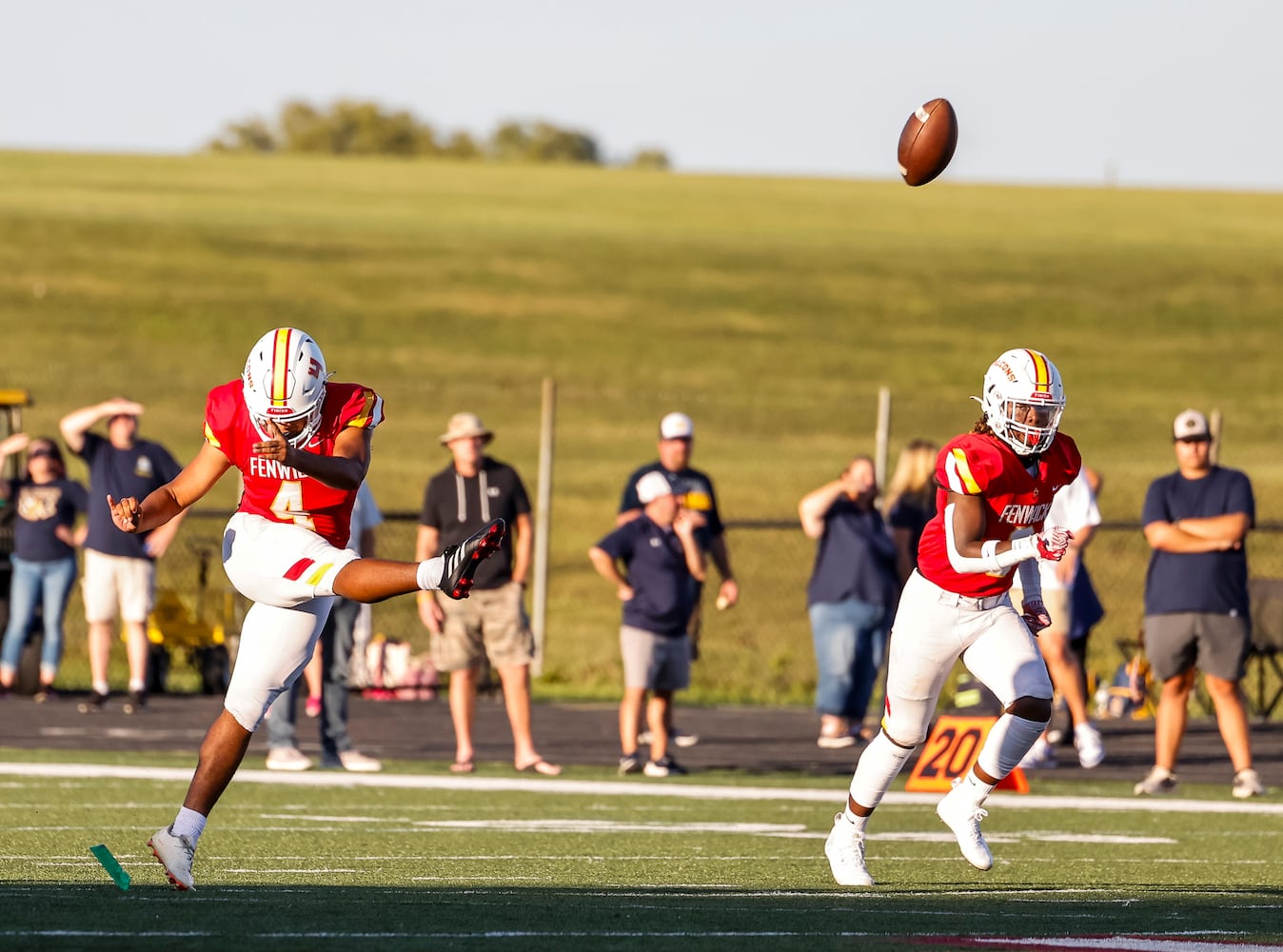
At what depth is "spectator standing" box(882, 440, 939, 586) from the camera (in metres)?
14.9

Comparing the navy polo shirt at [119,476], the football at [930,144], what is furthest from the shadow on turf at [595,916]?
the navy polo shirt at [119,476]

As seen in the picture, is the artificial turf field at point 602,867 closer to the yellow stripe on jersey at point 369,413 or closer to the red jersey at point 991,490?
the red jersey at point 991,490

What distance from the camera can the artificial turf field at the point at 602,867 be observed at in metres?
6.43

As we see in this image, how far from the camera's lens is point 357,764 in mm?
12656

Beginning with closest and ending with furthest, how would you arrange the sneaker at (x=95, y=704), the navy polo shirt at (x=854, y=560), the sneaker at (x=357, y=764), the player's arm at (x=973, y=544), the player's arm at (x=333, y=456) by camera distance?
the player's arm at (x=333, y=456) < the player's arm at (x=973, y=544) < the sneaker at (x=357, y=764) < the navy polo shirt at (x=854, y=560) < the sneaker at (x=95, y=704)

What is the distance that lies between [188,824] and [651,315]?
136 ft

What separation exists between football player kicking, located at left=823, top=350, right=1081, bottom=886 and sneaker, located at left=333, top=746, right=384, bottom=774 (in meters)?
4.89

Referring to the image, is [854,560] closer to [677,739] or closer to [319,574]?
[677,739]

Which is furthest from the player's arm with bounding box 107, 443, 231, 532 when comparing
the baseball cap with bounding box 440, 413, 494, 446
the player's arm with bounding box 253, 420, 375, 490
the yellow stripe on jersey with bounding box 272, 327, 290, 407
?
the baseball cap with bounding box 440, 413, 494, 446

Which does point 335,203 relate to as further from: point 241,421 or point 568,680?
point 241,421

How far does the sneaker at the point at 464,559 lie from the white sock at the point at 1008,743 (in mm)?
2170

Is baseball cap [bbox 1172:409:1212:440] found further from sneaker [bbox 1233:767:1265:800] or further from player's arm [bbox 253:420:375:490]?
player's arm [bbox 253:420:375:490]

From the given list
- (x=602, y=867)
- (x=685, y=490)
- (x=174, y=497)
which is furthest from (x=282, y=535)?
(x=685, y=490)

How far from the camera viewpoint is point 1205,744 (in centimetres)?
1514
